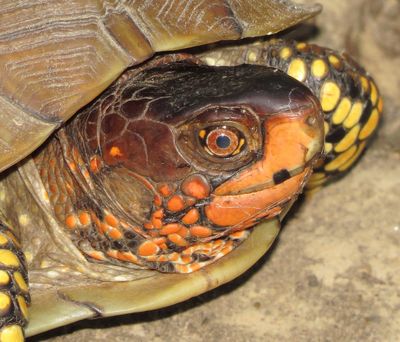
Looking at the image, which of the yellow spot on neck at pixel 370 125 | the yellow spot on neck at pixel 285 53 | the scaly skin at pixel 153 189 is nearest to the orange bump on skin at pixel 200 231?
the scaly skin at pixel 153 189

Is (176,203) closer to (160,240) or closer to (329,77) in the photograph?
(160,240)

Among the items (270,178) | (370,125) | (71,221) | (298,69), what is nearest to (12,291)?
(71,221)

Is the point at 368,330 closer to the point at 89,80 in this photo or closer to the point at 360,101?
the point at 360,101

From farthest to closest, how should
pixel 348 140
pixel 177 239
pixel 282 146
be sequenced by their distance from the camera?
pixel 348 140, pixel 177 239, pixel 282 146

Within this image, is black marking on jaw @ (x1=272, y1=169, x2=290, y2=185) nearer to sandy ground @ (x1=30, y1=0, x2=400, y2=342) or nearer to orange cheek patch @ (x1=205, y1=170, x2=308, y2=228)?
orange cheek patch @ (x1=205, y1=170, x2=308, y2=228)

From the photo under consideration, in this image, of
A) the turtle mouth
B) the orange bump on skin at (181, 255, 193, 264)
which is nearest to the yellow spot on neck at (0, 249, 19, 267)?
the orange bump on skin at (181, 255, 193, 264)

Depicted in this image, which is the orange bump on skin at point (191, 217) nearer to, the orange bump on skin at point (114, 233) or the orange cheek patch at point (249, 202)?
the orange cheek patch at point (249, 202)
